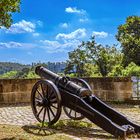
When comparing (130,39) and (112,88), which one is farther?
(130,39)

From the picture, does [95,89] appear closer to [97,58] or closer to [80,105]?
[80,105]

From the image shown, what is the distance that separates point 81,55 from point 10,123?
191 ft

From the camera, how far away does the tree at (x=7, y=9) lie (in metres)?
10.7

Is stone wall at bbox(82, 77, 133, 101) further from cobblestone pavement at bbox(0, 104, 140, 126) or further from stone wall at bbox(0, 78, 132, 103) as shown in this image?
cobblestone pavement at bbox(0, 104, 140, 126)

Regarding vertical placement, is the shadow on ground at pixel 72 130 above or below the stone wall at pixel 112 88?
below

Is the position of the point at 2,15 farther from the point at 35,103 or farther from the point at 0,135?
the point at 0,135

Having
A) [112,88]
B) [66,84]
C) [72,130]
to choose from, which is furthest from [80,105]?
[112,88]

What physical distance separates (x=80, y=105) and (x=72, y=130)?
76 cm

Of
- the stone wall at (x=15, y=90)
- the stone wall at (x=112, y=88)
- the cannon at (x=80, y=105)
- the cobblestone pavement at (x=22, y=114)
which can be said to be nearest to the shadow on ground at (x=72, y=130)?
the cannon at (x=80, y=105)

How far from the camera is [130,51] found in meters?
55.3

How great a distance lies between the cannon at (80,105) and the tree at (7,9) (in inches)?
77.5

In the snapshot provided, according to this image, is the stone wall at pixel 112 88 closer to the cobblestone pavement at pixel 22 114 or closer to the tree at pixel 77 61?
the cobblestone pavement at pixel 22 114

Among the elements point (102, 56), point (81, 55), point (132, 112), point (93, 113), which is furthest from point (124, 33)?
point (93, 113)

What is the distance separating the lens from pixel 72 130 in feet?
34.1
